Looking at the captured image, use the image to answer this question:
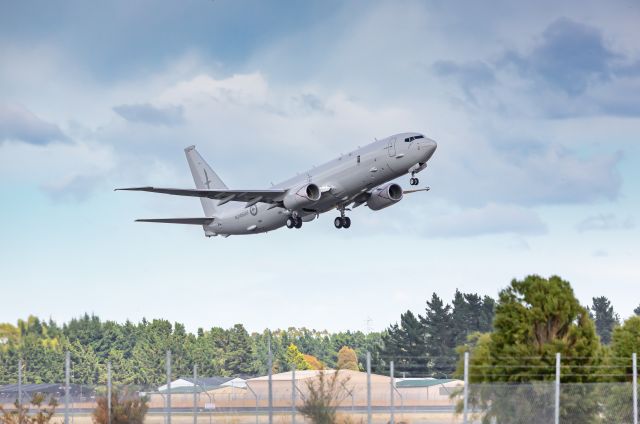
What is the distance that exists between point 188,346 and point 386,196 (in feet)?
259

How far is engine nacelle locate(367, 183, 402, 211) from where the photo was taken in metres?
56.2

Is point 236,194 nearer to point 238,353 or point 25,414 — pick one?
point 25,414

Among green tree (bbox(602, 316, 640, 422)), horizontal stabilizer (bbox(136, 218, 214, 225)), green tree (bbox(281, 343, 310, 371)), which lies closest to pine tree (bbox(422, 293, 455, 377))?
green tree (bbox(281, 343, 310, 371))

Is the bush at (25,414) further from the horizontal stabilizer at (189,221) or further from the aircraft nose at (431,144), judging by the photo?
the horizontal stabilizer at (189,221)

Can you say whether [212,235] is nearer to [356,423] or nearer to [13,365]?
[13,365]

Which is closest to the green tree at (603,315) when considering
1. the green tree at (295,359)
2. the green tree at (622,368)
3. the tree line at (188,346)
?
the tree line at (188,346)

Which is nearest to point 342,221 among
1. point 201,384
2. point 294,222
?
point 294,222

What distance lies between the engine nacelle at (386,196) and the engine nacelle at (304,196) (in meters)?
5.02

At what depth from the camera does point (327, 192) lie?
5206 cm

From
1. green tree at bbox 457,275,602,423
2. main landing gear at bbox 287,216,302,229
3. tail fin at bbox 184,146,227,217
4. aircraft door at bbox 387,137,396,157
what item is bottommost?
green tree at bbox 457,275,602,423

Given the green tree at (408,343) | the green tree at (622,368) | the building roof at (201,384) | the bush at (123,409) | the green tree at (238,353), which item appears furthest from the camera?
the green tree at (238,353)

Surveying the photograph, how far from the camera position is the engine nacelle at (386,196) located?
184ft

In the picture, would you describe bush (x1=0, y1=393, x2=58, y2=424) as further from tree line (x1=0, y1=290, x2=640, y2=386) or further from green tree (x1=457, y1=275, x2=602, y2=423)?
tree line (x1=0, y1=290, x2=640, y2=386)

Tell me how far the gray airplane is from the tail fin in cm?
821
